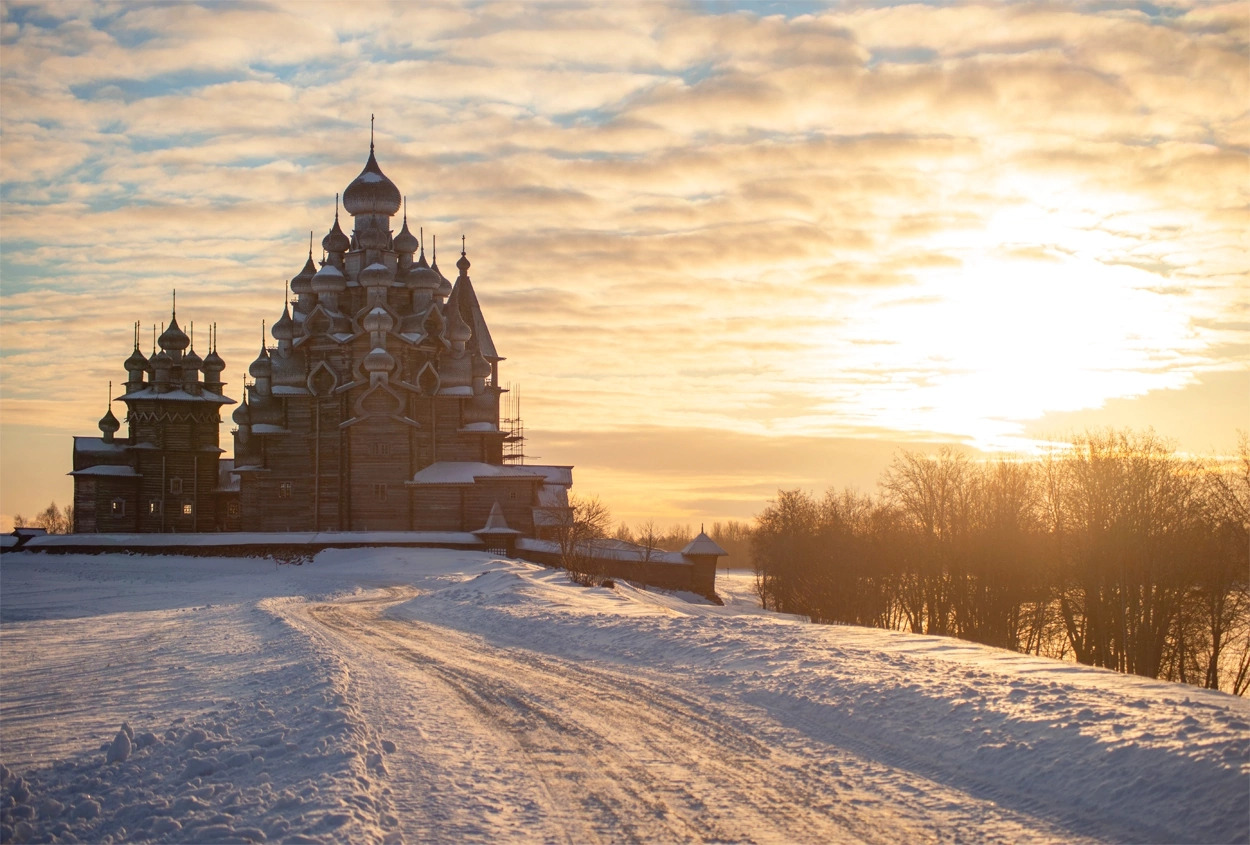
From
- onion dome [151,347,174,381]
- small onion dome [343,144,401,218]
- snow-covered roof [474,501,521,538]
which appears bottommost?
snow-covered roof [474,501,521,538]

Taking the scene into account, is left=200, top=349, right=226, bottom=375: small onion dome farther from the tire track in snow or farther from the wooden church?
the tire track in snow

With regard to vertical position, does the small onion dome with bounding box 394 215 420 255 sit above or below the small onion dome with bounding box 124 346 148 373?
above

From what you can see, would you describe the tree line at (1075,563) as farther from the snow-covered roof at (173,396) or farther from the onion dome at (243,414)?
the snow-covered roof at (173,396)

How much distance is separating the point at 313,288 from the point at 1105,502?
39.8 m

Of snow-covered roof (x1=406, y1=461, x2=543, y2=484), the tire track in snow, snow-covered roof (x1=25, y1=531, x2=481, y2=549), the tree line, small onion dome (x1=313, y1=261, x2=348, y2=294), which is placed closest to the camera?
the tire track in snow

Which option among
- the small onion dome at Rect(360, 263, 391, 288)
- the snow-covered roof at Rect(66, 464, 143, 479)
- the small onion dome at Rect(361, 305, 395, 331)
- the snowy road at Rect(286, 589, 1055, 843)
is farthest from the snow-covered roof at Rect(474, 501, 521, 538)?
the snowy road at Rect(286, 589, 1055, 843)

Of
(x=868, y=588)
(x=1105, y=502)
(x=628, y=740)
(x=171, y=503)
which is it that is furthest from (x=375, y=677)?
(x=171, y=503)

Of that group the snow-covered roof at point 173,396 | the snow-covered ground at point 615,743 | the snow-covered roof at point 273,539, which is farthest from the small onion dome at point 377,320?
the snow-covered ground at point 615,743

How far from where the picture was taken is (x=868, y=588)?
51.1 meters

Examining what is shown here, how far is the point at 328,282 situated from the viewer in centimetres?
5750

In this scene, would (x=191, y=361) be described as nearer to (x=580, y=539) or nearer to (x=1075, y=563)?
(x=580, y=539)

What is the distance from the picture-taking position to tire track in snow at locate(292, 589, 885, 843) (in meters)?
8.42

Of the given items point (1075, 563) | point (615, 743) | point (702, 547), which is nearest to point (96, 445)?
point (702, 547)

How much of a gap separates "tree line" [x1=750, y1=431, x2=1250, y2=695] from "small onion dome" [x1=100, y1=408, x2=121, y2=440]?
4089cm
